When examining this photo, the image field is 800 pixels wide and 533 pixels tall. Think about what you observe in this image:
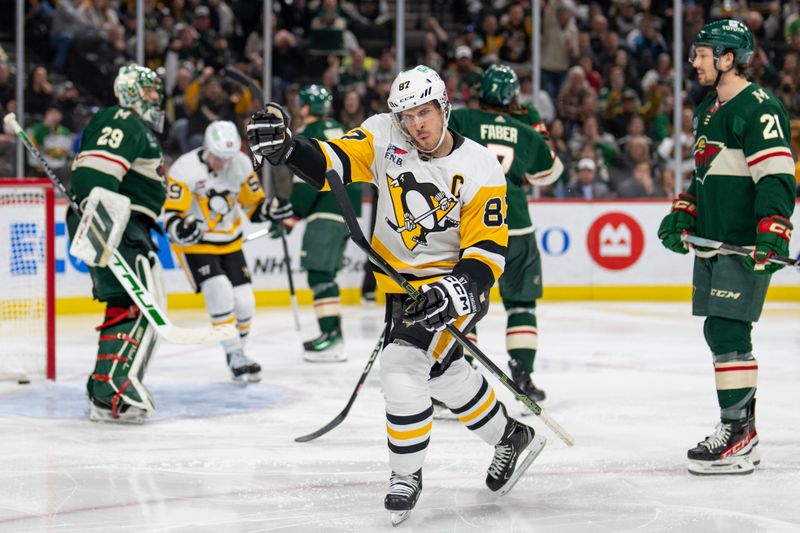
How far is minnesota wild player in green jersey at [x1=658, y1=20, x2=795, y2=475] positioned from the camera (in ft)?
11.7

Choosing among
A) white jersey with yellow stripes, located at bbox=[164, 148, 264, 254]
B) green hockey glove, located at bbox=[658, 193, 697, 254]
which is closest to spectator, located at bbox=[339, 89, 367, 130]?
white jersey with yellow stripes, located at bbox=[164, 148, 264, 254]

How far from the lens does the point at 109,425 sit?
14.9ft

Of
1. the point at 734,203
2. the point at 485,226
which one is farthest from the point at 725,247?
the point at 485,226

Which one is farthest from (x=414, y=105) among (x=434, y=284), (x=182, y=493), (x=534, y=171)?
(x=534, y=171)

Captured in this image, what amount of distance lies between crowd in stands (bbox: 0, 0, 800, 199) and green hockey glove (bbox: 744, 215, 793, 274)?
5214mm

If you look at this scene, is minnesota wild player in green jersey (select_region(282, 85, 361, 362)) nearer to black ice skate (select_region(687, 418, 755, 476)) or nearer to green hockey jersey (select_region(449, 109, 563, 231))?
green hockey jersey (select_region(449, 109, 563, 231))

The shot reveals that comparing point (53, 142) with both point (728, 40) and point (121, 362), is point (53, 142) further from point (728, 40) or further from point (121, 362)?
point (728, 40)

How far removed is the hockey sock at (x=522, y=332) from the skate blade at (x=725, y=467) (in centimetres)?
122

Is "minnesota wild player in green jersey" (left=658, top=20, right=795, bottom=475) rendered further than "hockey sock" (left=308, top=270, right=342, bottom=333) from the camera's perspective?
No

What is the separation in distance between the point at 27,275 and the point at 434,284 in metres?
3.22

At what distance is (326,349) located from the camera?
6285 mm

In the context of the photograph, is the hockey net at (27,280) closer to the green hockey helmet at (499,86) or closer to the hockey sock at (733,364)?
the green hockey helmet at (499,86)

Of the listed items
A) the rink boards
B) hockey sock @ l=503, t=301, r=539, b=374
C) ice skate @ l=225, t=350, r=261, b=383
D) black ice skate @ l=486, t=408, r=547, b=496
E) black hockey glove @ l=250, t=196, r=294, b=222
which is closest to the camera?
black ice skate @ l=486, t=408, r=547, b=496

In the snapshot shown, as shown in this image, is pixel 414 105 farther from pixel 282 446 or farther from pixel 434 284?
pixel 282 446
